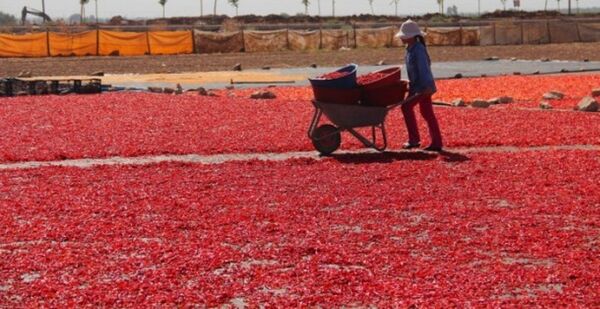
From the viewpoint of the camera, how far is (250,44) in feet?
183

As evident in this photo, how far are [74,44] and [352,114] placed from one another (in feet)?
134

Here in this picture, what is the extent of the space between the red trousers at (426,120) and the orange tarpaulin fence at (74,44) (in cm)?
3934

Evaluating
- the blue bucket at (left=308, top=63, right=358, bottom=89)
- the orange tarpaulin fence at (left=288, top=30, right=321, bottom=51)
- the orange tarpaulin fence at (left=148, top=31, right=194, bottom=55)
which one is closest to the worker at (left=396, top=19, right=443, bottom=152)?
the blue bucket at (left=308, top=63, right=358, bottom=89)

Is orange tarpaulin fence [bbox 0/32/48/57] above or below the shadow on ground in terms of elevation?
above

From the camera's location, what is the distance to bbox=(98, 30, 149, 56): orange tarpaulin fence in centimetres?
5178

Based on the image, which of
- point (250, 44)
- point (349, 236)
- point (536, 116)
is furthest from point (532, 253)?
point (250, 44)

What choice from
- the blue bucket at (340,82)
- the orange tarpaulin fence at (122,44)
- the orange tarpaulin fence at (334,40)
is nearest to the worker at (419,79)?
the blue bucket at (340,82)

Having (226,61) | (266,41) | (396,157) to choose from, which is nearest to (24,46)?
(226,61)

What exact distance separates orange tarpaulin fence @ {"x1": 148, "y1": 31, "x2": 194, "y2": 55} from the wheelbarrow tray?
40.5 meters

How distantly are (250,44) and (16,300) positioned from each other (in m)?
50.1

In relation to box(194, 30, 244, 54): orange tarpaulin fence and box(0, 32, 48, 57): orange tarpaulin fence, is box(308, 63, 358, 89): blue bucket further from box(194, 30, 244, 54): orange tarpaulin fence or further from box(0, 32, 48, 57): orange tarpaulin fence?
box(194, 30, 244, 54): orange tarpaulin fence

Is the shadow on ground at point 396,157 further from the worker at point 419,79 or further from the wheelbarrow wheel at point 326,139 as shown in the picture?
the worker at point 419,79

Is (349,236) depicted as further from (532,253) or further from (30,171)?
(30,171)

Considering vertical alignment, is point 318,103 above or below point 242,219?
above
